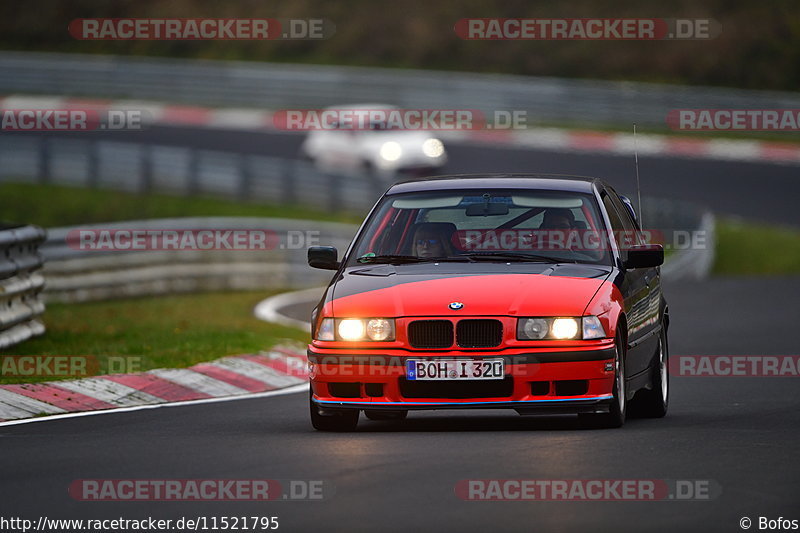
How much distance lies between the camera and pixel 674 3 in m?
53.0

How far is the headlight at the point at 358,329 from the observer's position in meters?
9.55

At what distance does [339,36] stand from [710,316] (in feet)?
127

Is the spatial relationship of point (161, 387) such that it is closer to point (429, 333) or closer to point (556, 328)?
point (429, 333)

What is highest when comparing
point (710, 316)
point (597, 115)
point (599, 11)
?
point (599, 11)

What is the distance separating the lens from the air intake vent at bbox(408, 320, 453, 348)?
373 inches

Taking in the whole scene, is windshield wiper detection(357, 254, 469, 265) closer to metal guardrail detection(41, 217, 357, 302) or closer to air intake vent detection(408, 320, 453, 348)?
air intake vent detection(408, 320, 453, 348)

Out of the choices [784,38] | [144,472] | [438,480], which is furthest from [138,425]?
[784,38]

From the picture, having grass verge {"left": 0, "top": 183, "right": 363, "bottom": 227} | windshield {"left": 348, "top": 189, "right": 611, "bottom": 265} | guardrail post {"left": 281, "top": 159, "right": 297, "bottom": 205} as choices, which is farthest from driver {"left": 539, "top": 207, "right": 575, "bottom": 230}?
guardrail post {"left": 281, "top": 159, "right": 297, "bottom": 205}

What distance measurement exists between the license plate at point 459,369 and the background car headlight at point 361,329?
0.92 feet

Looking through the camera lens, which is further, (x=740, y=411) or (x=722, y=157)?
(x=722, y=157)

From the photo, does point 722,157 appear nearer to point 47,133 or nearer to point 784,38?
point 784,38

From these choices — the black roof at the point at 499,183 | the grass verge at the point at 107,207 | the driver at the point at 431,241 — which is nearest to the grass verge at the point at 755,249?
the grass verge at the point at 107,207

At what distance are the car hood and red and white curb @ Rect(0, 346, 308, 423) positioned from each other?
2491 millimetres

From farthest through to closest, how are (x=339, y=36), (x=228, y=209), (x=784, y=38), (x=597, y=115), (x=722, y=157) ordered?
(x=339, y=36)
(x=784, y=38)
(x=597, y=115)
(x=722, y=157)
(x=228, y=209)
